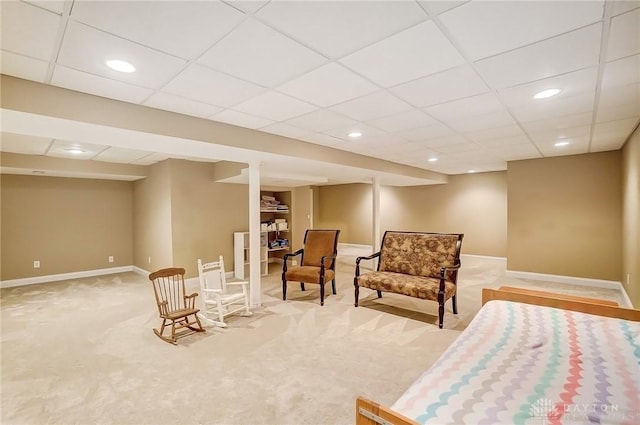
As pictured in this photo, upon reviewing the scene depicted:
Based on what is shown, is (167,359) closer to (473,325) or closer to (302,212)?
(473,325)

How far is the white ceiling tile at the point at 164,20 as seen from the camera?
4.88 ft

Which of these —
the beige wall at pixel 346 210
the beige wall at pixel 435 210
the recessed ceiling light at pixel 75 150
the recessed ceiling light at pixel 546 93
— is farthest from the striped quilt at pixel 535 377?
the beige wall at pixel 346 210

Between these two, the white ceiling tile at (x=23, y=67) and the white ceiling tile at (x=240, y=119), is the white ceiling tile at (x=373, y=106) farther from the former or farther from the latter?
the white ceiling tile at (x=23, y=67)

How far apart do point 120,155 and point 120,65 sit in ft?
11.9

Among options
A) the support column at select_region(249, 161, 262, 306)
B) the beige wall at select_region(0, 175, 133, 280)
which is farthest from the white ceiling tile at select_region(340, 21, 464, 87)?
the beige wall at select_region(0, 175, 133, 280)

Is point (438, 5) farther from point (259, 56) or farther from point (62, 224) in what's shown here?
point (62, 224)

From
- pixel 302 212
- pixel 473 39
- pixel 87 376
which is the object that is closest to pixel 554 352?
pixel 473 39

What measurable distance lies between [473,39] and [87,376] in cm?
380

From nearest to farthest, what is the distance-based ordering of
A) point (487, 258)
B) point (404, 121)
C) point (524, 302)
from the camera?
1. point (524, 302)
2. point (404, 121)
3. point (487, 258)

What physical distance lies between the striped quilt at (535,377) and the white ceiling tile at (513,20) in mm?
1786

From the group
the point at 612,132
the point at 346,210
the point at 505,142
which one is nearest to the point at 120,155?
the point at 505,142

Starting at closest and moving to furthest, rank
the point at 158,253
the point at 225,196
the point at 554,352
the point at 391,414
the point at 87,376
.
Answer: the point at 391,414 → the point at 554,352 → the point at 87,376 → the point at 158,253 → the point at 225,196

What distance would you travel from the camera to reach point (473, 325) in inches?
80.8

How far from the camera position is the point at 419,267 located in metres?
4.17
